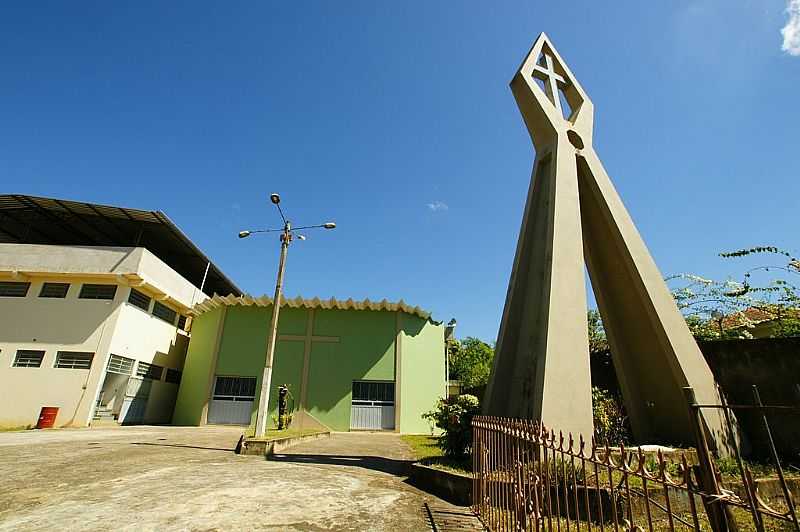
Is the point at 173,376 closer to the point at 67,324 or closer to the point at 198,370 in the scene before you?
the point at 198,370

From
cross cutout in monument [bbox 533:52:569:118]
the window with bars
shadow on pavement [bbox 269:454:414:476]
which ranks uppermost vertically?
cross cutout in monument [bbox 533:52:569:118]

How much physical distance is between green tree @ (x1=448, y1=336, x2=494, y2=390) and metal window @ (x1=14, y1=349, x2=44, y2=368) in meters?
29.4

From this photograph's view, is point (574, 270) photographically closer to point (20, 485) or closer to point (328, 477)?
point (328, 477)

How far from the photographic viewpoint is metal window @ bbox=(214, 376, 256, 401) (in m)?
19.1

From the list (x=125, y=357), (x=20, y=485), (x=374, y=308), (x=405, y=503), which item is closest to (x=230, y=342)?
(x=125, y=357)

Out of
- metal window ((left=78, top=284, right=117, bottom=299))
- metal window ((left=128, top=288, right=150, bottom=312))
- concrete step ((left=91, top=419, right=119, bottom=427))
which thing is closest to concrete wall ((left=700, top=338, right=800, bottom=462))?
concrete step ((left=91, top=419, right=119, bottom=427))

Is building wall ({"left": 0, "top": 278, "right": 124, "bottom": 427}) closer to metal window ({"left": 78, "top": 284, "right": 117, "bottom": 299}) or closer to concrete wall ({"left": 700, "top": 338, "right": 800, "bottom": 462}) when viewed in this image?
metal window ({"left": 78, "top": 284, "right": 117, "bottom": 299})

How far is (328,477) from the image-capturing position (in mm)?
6387

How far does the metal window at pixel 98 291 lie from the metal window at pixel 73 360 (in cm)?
257

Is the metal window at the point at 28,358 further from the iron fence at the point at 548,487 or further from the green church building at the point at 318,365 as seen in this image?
the iron fence at the point at 548,487

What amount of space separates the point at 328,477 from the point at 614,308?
694 centimetres

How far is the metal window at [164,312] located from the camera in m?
20.2

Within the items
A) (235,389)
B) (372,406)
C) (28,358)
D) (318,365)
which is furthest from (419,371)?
(28,358)

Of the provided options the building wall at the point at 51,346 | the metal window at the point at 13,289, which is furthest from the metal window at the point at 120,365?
the metal window at the point at 13,289
